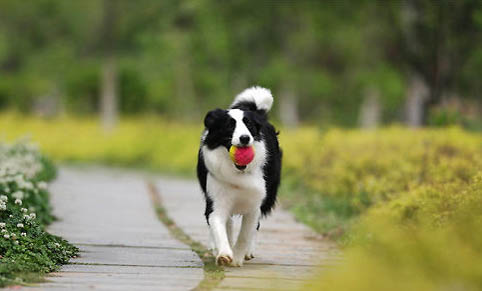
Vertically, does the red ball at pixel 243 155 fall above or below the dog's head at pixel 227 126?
below

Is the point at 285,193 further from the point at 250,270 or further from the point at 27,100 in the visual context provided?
the point at 27,100

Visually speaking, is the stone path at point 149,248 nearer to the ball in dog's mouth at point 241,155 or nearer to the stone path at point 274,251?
the stone path at point 274,251

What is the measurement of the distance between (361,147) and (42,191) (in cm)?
572

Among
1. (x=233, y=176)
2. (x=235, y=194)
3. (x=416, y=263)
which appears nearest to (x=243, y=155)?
(x=233, y=176)

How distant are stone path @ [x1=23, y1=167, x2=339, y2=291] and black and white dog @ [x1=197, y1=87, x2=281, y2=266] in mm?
219

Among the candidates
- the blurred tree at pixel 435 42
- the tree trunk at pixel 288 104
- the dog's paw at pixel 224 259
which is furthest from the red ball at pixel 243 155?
the tree trunk at pixel 288 104

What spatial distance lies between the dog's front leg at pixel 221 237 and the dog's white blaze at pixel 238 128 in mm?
806

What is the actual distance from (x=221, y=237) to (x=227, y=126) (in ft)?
2.91

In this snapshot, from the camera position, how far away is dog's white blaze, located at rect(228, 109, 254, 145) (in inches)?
249

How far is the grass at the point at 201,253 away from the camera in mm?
5826

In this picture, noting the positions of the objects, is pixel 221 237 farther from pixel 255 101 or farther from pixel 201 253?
pixel 255 101

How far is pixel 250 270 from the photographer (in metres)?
6.56

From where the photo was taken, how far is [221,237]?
6.65m

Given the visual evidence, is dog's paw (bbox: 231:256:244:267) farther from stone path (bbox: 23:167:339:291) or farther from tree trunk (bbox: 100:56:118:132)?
tree trunk (bbox: 100:56:118:132)
